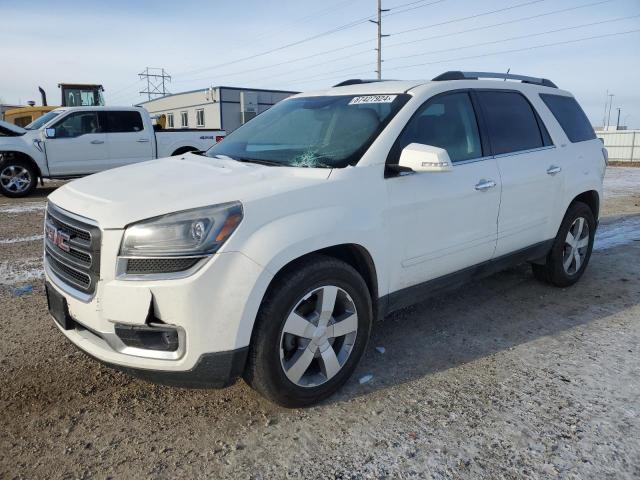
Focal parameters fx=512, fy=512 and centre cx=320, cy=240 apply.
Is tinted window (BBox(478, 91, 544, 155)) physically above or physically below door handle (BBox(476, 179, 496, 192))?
above

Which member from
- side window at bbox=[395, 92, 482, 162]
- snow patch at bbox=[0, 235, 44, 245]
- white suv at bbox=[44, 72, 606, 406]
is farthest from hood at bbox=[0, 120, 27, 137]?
side window at bbox=[395, 92, 482, 162]

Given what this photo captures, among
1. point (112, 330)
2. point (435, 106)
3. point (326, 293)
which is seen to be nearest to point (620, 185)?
point (435, 106)

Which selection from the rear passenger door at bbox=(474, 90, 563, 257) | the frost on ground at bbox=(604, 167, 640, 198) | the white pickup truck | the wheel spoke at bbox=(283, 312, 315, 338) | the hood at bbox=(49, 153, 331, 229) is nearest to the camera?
the hood at bbox=(49, 153, 331, 229)

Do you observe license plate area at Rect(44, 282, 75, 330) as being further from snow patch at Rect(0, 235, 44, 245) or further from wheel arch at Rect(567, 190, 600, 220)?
wheel arch at Rect(567, 190, 600, 220)

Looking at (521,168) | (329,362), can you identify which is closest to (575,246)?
(521,168)

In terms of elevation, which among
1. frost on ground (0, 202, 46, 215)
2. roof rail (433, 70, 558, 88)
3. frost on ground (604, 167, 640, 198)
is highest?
roof rail (433, 70, 558, 88)

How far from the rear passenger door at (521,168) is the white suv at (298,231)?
0.02 metres

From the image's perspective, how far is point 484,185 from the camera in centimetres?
364

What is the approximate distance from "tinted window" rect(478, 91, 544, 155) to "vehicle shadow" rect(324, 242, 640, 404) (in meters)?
1.35

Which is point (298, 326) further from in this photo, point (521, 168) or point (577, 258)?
point (577, 258)

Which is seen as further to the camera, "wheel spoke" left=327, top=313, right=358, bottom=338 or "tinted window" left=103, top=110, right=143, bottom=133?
"tinted window" left=103, top=110, right=143, bottom=133

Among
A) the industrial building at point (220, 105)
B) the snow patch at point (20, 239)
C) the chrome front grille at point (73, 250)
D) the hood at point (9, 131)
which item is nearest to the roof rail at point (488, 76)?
the chrome front grille at point (73, 250)

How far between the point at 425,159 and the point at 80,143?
1066cm

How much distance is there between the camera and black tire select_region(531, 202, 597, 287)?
15.3ft
